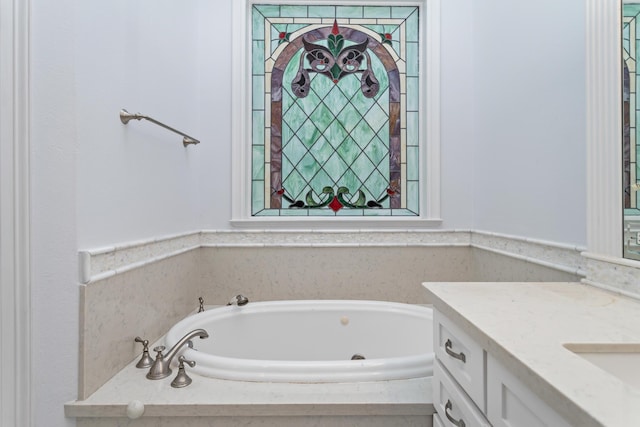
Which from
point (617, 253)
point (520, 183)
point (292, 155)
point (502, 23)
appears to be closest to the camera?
point (617, 253)

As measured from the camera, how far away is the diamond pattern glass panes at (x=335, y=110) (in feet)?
7.48

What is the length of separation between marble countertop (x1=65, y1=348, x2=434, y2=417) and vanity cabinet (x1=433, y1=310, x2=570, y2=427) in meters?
0.13

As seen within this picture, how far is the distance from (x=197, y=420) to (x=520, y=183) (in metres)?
1.65

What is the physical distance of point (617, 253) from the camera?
1093 mm

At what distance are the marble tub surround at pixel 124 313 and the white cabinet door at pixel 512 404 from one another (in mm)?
1138

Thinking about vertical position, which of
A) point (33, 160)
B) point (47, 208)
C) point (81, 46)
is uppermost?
point (81, 46)

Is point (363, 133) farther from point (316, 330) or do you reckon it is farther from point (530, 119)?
point (316, 330)

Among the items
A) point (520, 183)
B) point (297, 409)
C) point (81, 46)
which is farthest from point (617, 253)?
point (81, 46)

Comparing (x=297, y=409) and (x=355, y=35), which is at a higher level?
(x=355, y=35)

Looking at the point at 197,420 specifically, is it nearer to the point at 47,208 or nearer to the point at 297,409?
the point at 297,409

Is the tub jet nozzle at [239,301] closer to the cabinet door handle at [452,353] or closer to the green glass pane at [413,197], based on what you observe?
the green glass pane at [413,197]

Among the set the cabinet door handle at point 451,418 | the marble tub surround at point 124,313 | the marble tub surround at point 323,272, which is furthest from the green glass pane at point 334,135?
the cabinet door handle at point 451,418

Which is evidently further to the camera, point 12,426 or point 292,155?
point 292,155

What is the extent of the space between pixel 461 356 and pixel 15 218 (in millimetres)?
1182
